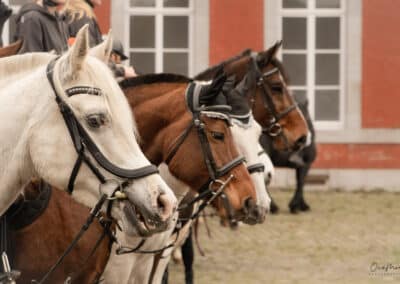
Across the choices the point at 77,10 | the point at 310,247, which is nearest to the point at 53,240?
the point at 77,10

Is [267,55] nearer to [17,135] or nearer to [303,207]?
[17,135]

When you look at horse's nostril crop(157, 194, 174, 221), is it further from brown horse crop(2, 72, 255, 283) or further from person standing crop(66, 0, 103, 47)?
person standing crop(66, 0, 103, 47)

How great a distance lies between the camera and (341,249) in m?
13.4

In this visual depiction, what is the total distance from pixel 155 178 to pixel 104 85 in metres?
0.38

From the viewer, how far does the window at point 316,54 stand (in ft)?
69.4

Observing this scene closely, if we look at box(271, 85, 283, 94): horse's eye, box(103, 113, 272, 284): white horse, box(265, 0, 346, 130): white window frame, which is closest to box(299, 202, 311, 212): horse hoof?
box(265, 0, 346, 130): white window frame

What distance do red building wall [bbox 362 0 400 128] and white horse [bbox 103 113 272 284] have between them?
1328 cm

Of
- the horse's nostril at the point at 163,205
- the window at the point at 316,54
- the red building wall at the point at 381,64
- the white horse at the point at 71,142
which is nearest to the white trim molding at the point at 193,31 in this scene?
the window at the point at 316,54

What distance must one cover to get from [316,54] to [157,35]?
8.79 feet

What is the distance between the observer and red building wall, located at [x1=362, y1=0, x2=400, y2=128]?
2102 centimetres

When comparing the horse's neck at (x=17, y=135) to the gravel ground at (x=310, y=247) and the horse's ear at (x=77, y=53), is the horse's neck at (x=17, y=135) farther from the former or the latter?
the gravel ground at (x=310, y=247)

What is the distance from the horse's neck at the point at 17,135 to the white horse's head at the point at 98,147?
0.11 feet

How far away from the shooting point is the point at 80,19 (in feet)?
25.3

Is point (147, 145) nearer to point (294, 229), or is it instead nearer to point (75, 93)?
point (75, 93)
